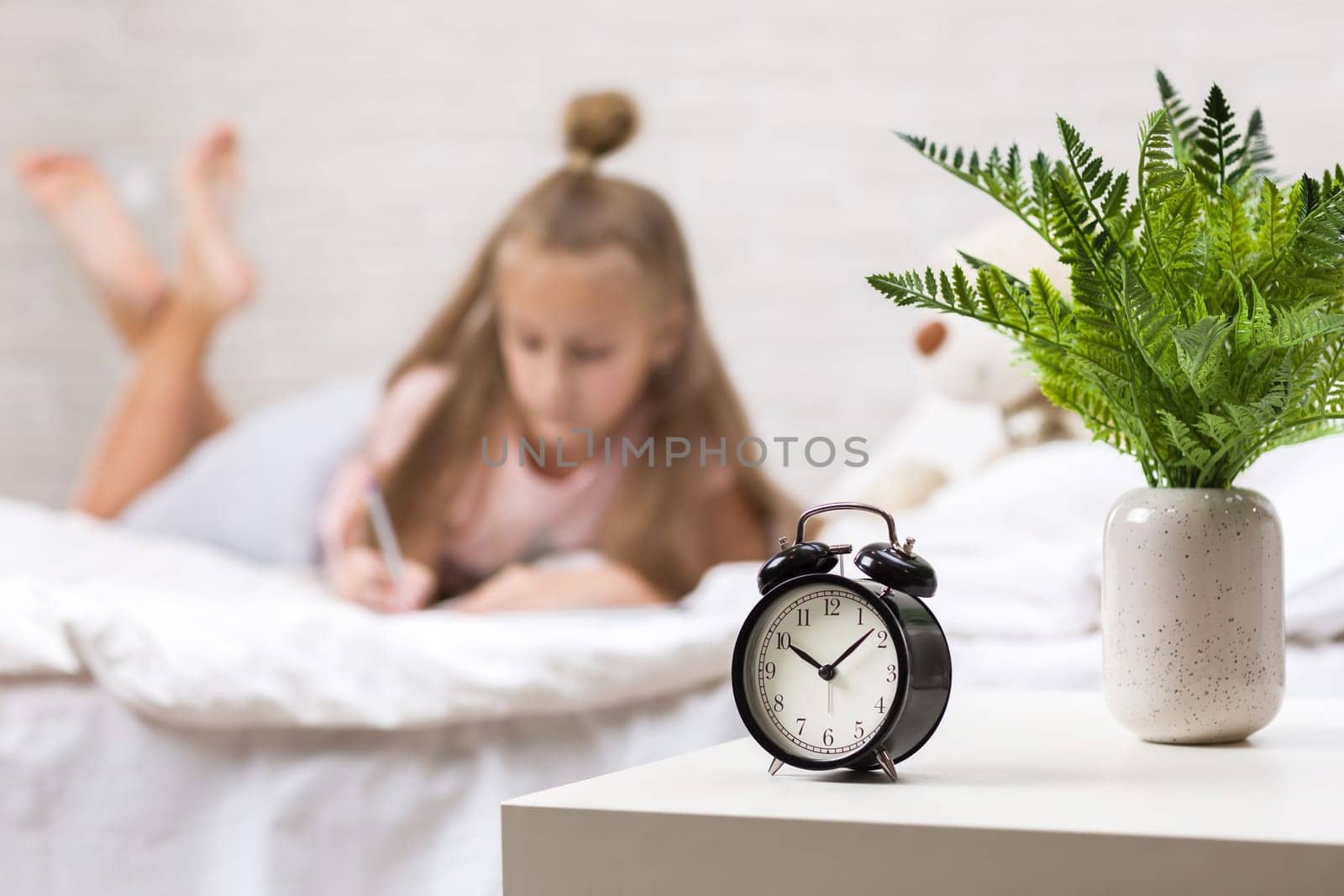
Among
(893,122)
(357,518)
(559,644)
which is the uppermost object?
(893,122)

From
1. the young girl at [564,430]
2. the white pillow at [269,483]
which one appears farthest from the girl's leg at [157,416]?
the young girl at [564,430]

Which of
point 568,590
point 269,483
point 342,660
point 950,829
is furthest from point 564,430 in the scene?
point 950,829

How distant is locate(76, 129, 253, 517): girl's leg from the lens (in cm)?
257

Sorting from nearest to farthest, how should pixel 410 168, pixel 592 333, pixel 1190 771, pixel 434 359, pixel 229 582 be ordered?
1. pixel 1190 771
2. pixel 229 582
3. pixel 592 333
4. pixel 434 359
5. pixel 410 168

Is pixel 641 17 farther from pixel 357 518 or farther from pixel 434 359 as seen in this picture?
pixel 357 518

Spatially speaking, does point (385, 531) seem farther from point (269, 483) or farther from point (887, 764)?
point (887, 764)

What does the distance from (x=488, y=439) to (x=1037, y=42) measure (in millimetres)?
1082

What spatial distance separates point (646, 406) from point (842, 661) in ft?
5.23

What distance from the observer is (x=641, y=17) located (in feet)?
7.92

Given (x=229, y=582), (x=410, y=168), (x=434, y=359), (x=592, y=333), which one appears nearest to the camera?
(x=229, y=582)

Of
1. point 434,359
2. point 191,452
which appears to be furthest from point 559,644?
point 191,452

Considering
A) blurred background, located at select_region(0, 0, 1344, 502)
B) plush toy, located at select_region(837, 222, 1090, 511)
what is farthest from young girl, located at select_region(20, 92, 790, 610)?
plush toy, located at select_region(837, 222, 1090, 511)

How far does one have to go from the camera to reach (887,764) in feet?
2.02

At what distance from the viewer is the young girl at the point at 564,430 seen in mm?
2195
